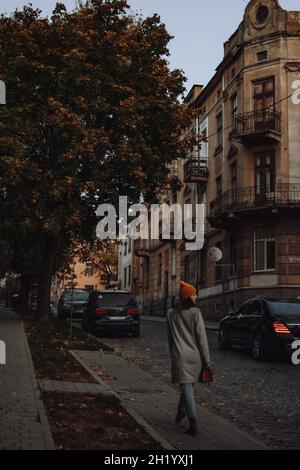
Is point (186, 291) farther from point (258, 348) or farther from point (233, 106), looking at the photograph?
point (233, 106)

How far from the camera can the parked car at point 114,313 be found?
2227 cm

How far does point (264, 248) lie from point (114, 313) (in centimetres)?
1045

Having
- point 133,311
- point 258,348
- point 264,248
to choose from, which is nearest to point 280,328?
point 258,348

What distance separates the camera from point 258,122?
30953mm

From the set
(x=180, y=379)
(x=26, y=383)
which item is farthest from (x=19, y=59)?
(x=180, y=379)

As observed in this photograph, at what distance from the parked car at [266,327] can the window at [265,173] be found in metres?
14.0

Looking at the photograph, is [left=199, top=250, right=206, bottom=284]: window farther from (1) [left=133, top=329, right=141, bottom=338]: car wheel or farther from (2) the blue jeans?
→ (2) the blue jeans

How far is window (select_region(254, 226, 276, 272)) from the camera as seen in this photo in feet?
97.9

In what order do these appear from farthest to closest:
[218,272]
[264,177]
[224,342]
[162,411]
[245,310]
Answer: [218,272] < [264,177] < [224,342] < [245,310] < [162,411]

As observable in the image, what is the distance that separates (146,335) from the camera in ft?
77.4

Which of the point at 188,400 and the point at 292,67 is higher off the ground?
the point at 292,67

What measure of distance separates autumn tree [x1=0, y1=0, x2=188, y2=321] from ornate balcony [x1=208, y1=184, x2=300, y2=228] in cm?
758

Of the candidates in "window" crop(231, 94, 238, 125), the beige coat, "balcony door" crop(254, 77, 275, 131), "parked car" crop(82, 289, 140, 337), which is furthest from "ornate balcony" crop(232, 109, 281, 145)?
the beige coat
